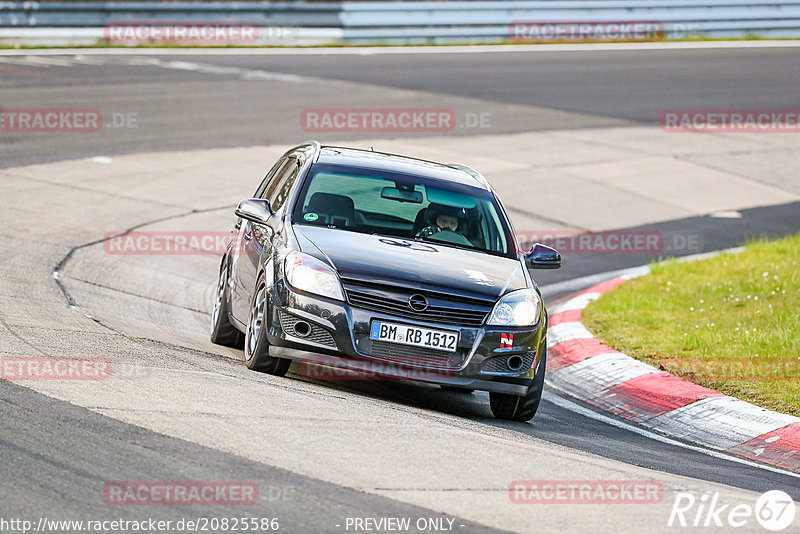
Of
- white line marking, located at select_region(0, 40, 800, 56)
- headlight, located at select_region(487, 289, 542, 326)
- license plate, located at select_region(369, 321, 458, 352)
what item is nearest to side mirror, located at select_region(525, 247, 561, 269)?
headlight, located at select_region(487, 289, 542, 326)

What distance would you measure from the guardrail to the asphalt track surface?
1987 millimetres

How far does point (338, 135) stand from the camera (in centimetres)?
2006

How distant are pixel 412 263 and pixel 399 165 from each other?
5.41ft

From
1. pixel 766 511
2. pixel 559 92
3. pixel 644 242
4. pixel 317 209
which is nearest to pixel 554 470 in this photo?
pixel 766 511

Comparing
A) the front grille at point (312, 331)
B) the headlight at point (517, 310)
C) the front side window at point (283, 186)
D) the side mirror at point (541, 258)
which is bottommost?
the front grille at point (312, 331)

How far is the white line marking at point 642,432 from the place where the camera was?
24.5 ft

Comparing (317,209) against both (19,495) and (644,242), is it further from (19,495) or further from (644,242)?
(644,242)

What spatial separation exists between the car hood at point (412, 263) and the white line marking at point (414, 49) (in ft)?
63.1

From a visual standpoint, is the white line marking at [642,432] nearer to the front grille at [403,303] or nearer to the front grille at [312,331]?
the front grille at [403,303]

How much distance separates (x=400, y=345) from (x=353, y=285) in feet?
1.55

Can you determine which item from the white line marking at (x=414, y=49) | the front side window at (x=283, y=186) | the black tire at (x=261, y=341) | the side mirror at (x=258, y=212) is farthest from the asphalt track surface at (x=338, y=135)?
the front side window at (x=283, y=186)

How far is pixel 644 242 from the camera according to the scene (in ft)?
52.3

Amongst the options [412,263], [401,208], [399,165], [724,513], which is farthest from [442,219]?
[724,513]

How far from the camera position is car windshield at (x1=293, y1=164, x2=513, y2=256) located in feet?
27.8
